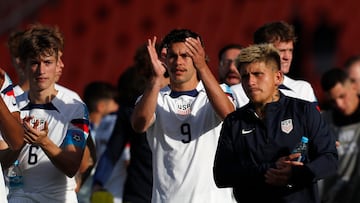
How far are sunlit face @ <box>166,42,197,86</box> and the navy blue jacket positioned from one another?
2.21 ft

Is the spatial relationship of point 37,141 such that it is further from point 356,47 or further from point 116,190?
point 356,47

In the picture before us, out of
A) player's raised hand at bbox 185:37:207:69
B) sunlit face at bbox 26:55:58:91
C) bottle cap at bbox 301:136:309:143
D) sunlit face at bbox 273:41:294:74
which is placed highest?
player's raised hand at bbox 185:37:207:69

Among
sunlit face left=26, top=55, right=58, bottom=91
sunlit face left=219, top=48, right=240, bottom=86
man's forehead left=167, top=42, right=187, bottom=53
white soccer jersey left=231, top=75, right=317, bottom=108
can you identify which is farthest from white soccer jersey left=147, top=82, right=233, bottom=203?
sunlit face left=219, top=48, right=240, bottom=86

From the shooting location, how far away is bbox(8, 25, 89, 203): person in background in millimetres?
7270

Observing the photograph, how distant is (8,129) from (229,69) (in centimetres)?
247

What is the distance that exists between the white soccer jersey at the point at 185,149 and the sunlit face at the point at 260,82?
0.61 meters

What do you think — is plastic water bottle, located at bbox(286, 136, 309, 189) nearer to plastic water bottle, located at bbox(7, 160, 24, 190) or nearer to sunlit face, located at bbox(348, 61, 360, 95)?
plastic water bottle, located at bbox(7, 160, 24, 190)

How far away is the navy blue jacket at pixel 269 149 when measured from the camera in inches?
236

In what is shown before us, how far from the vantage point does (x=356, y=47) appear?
18969 mm

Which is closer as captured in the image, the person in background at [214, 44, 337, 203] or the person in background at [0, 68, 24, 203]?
the person in background at [214, 44, 337, 203]

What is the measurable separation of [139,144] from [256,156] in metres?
2.51

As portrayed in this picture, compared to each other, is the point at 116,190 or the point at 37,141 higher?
the point at 37,141

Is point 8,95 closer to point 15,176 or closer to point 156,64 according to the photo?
point 15,176

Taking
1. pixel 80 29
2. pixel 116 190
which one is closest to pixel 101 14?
pixel 80 29
